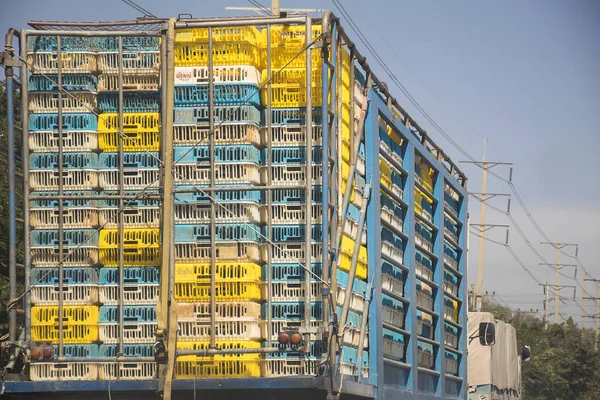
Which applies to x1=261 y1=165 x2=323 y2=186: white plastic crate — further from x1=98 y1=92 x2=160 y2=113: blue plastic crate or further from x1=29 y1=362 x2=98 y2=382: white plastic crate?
x1=29 y1=362 x2=98 y2=382: white plastic crate

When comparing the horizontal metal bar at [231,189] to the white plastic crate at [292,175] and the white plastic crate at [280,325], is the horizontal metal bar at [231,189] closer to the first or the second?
the white plastic crate at [292,175]

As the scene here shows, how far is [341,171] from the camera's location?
9.22 meters

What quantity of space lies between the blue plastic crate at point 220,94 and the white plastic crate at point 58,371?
2336 millimetres

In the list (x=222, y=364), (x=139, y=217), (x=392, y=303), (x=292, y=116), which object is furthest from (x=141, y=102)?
(x=392, y=303)

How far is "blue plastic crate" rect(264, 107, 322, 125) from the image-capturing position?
8.80m

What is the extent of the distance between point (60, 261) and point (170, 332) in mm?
1238

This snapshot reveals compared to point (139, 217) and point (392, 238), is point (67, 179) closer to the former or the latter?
point (139, 217)

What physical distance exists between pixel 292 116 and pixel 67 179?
78.1 inches

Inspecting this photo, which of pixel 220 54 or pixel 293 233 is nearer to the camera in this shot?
pixel 293 233

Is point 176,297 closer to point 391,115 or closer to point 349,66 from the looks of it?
point 349,66

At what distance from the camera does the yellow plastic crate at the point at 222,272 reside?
28.0 feet

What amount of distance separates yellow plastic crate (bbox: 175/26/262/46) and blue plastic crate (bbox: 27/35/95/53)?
2.68 feet

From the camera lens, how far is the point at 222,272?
8.58 metres

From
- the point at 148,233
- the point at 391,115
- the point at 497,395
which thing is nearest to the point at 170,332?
the point at 148,233
